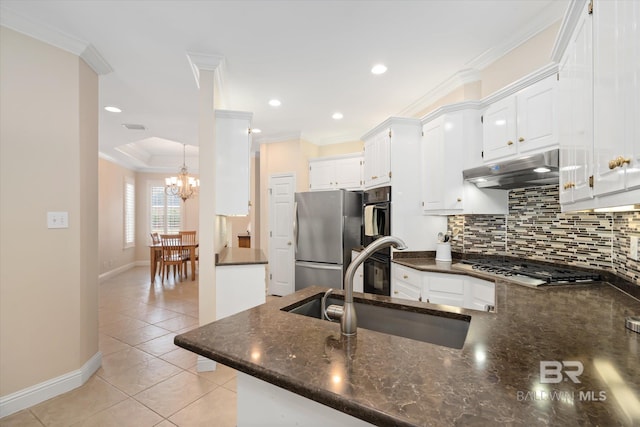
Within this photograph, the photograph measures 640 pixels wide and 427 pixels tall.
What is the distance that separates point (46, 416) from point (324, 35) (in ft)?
10.8

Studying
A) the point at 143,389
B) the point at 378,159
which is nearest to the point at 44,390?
the point at 143,389

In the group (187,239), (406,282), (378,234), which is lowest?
(406,282)

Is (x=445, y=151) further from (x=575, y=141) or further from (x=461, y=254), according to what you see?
(x=575, y=141)

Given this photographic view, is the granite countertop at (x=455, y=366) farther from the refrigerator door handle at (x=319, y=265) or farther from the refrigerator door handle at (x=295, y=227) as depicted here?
the refrigerator door handle at (x=295, y=227)

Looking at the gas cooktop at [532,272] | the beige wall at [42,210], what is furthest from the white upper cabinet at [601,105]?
the beige wall at [42,210]

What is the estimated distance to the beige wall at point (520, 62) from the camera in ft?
6.70

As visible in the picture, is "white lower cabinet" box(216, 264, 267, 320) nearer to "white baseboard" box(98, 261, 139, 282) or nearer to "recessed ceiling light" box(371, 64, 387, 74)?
"recessed ceiling light" box(371, 64, 387, 74)

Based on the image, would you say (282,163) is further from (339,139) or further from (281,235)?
(281,235)

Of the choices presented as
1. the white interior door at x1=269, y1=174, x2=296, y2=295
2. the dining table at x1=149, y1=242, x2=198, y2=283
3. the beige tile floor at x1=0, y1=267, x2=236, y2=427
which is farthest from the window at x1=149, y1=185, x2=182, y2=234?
the beige tile floor at x1=0, y1=267, x2=236, y2=427

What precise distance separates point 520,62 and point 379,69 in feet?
3.74

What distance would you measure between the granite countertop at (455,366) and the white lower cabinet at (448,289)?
923 millimetres

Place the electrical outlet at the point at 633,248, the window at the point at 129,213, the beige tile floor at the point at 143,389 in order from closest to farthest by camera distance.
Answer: the electrical outlet at the point at 633,248 < the beige tile floor at the point at 143,389 < the window at the point at 129,213

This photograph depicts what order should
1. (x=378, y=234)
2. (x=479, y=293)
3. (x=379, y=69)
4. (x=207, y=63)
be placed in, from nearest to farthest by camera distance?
(x=479, y=293) → (x=207, y=63) → (x=379, y=69) → (x=378, y=234)

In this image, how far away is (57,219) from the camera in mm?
2059
